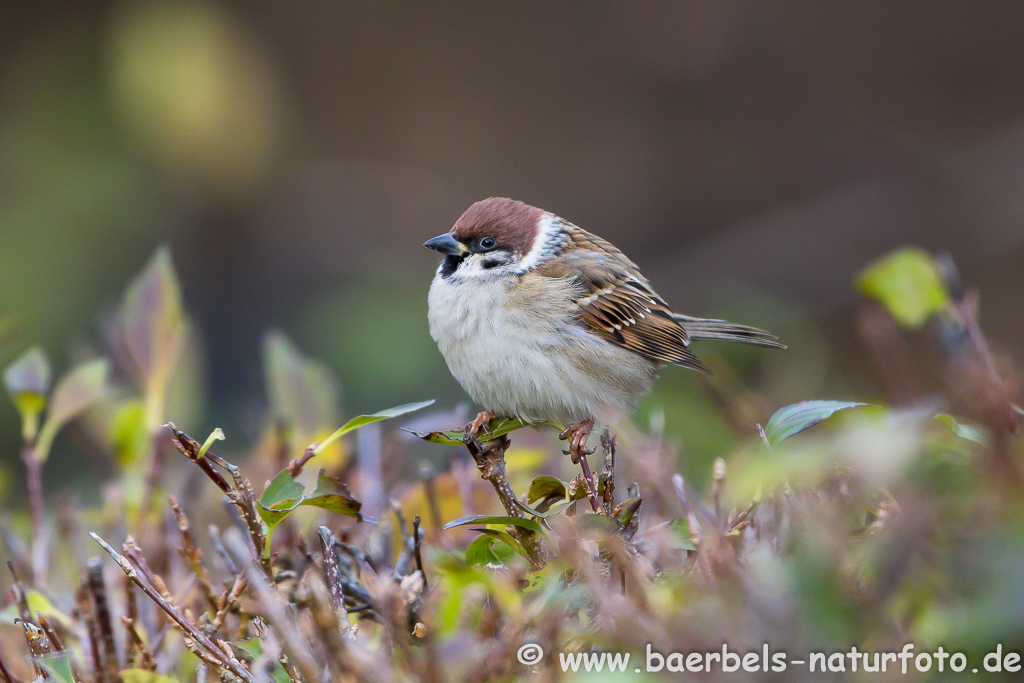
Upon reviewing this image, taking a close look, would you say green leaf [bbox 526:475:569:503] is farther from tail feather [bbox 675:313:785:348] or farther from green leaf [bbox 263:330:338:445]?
tail feather [bbox 675:313:785:348]

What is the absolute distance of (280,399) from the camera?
68.9 inches

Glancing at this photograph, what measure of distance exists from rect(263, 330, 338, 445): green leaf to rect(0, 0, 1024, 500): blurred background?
8.40 feet

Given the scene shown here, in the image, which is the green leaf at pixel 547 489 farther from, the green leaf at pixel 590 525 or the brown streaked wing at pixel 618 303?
the brown streaked wing at pixel 618 303

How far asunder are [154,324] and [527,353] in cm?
86

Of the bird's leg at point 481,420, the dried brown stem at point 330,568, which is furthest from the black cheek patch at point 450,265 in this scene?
the dried brown stem at point 330,568

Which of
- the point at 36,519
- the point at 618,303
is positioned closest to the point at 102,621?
the point at 36,519

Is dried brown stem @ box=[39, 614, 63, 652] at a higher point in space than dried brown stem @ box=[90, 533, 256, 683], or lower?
lower

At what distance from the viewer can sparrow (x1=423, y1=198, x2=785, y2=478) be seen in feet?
6.81

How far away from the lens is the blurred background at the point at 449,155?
4742mm

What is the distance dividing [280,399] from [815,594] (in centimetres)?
133

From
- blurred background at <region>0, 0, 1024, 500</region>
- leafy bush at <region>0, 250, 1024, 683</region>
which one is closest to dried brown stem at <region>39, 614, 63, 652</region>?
leafy bush at <region>0, 250, 1024, 683</region>

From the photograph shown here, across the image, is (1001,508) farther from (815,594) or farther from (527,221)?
(527,221)

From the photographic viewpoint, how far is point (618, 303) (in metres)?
2.43

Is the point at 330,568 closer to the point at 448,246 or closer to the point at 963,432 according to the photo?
the point at 963,432
